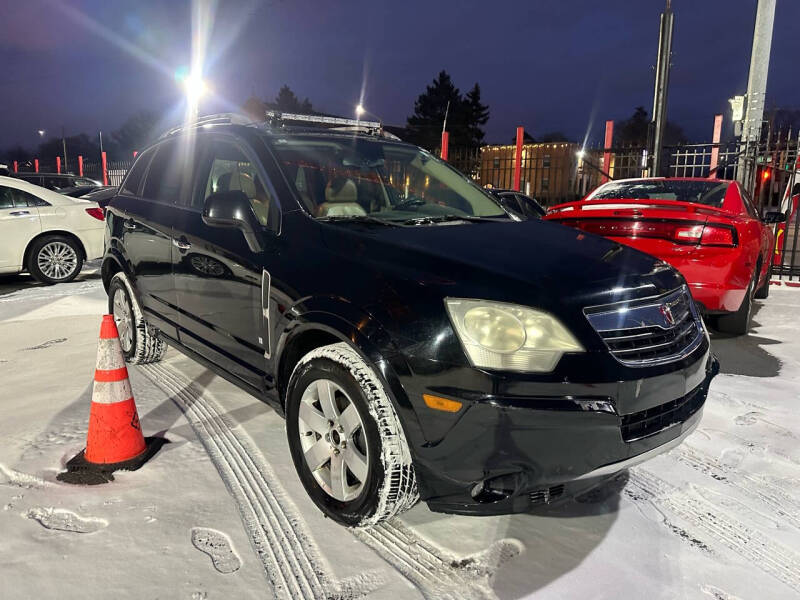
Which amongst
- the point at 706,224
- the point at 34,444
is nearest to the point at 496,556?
the point at 34,444

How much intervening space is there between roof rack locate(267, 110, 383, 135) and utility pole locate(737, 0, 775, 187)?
8.51 m

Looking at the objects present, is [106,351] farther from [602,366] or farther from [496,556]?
[602,366]

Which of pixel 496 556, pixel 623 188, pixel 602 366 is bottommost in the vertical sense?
pixel 496 556

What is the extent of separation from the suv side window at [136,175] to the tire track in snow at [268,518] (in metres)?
1.78

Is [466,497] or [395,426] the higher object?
[395,426]

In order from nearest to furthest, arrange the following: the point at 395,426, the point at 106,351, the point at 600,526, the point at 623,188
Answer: the point at 395,426, the point at 600,526, the point at 106,351, the point at 623,188

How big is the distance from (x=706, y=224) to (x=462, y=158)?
1410cm

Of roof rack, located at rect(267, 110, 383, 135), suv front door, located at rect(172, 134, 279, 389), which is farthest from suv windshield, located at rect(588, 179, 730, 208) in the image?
suv front door, located at rect(172, 134, 279, 389)

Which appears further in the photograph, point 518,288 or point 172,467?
point 172,467

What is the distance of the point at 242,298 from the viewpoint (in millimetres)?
2947

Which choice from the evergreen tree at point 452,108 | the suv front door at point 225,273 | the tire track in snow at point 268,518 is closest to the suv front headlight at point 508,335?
the tire track in snow at point 268,518

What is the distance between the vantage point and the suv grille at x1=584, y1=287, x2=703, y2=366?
2113 millimetres

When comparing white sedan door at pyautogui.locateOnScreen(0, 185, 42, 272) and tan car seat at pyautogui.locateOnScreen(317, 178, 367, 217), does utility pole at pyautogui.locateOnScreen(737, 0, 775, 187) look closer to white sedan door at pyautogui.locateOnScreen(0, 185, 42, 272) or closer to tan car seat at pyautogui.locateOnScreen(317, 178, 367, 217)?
tan car seat at pyautogui.locateOnScreen(317, 178, 367, 217)

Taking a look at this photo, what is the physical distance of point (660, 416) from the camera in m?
2.21
